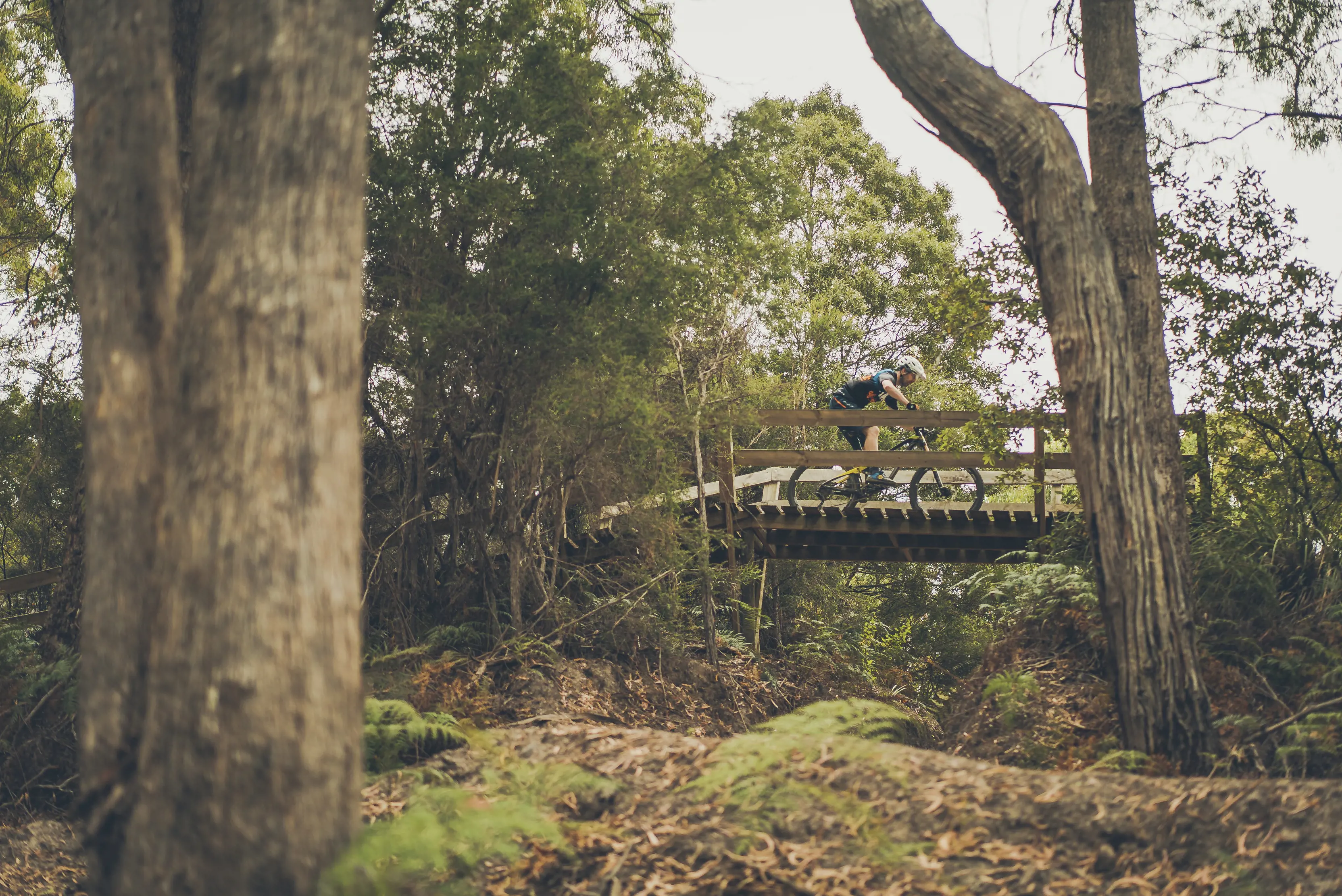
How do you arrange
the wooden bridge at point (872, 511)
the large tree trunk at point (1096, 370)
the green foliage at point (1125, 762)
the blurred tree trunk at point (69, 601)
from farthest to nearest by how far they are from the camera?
the wooden bridge at point (872, 511) < the blurred tree trunk at point (69, 601) < the large tree trunk at point (1096, 370) < the green foliage at point (1125, 762)

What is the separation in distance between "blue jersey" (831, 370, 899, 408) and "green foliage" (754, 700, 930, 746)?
263 inches

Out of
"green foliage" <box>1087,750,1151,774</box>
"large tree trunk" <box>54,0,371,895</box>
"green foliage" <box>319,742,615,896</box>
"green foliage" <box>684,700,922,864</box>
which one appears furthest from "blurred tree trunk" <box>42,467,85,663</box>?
"green foliage" <box>1087,750,1151,774</box>

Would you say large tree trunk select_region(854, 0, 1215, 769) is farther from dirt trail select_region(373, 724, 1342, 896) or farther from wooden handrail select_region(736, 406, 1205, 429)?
wooden handrail select_region(736, 406, 1205, 429)

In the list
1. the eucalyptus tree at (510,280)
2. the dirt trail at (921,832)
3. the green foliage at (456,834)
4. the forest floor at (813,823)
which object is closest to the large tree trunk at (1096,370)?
the forest floor at (813,823)

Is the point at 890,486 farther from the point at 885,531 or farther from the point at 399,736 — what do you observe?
the point at 399,736

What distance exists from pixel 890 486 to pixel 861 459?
0.89 meters

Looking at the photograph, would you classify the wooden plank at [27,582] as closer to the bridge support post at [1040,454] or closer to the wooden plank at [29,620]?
the wooden plank at [29,620]

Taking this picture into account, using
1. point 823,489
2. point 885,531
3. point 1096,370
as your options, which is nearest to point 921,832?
point 1096,370

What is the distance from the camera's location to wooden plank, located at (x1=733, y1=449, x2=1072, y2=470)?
1047 centimetres

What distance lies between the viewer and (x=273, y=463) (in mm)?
3160

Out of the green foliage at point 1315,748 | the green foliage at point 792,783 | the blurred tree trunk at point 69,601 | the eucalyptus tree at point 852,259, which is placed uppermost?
the eucalyptus tree at point 852,259

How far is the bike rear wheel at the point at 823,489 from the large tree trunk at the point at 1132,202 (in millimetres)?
4676

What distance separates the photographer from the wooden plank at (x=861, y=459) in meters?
10.5

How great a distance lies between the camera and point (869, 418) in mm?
10789
